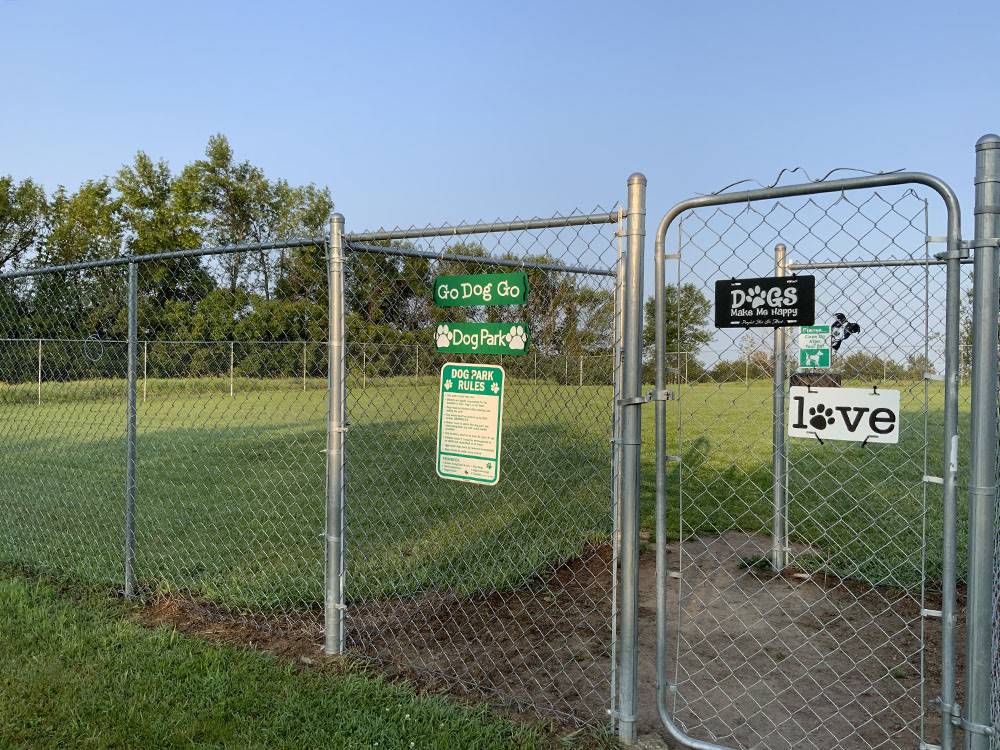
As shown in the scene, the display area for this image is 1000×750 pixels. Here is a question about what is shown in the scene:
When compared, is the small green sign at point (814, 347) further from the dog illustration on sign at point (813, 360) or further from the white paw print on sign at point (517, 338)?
the white paw print on sign at point (517, 338)

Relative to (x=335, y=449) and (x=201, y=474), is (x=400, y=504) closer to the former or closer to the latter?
(x=335, y=449)

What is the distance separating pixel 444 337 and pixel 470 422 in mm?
429

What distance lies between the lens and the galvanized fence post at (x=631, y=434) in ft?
9.68

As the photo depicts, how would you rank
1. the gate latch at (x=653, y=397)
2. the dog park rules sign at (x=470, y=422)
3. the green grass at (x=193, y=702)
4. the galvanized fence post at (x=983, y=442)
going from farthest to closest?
the dog park rules sign at (x=470, y=422) < the green grass at (x=193, y=702) < the gate latch at (x=653, y=397) < the galvanized fence post at (x=983, y=442)

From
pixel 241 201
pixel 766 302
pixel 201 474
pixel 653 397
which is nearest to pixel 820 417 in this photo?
pixel 766 302

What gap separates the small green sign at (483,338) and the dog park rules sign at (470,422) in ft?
0.27

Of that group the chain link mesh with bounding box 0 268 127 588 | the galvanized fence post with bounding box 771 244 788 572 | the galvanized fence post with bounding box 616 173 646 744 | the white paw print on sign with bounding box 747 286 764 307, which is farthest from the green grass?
the galvanized fence post with bounding box 771 244 788 572

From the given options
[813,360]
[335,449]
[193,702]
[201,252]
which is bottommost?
[193,702]

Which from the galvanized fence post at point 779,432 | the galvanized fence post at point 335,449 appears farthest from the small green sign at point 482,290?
the galvanized fence post at point 779,432

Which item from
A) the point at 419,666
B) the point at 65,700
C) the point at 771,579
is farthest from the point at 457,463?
the point at 771,579

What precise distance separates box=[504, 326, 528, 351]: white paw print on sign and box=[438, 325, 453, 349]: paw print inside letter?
0.37m

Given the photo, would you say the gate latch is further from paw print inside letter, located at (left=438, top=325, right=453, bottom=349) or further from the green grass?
the green grass

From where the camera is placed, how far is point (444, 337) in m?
3.52

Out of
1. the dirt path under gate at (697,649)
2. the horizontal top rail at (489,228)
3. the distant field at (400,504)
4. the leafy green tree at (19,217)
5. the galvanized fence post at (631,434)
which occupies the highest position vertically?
the leafy green tree at (19,217)
